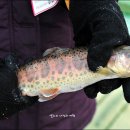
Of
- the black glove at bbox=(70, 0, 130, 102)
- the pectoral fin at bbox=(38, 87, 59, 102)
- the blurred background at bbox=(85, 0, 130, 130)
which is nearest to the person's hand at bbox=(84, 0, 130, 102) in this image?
the black glove at bbox=(70, 0, 130, 102)

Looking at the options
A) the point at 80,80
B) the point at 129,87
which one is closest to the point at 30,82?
the point at 80,80

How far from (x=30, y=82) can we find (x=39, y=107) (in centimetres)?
28

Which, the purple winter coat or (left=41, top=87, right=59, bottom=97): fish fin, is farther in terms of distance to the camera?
the purple winter coat

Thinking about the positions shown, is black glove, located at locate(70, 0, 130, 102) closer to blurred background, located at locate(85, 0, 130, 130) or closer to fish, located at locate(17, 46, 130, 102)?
fish, located at locate(17, 46, 130, 102)

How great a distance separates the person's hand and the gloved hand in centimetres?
20

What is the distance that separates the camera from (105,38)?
42.5 inches

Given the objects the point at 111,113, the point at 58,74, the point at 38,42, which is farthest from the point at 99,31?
the point at 111,113

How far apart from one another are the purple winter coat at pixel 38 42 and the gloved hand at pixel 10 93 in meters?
0.10

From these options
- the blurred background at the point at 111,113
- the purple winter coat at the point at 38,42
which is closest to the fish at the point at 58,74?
the purple winter coat at the point at 38,42

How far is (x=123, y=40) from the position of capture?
1.09 meters

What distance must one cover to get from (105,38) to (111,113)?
79cm

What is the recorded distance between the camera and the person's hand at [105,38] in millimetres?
1075

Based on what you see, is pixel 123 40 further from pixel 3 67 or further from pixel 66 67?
pixel 3 67

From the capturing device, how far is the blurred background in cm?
177
